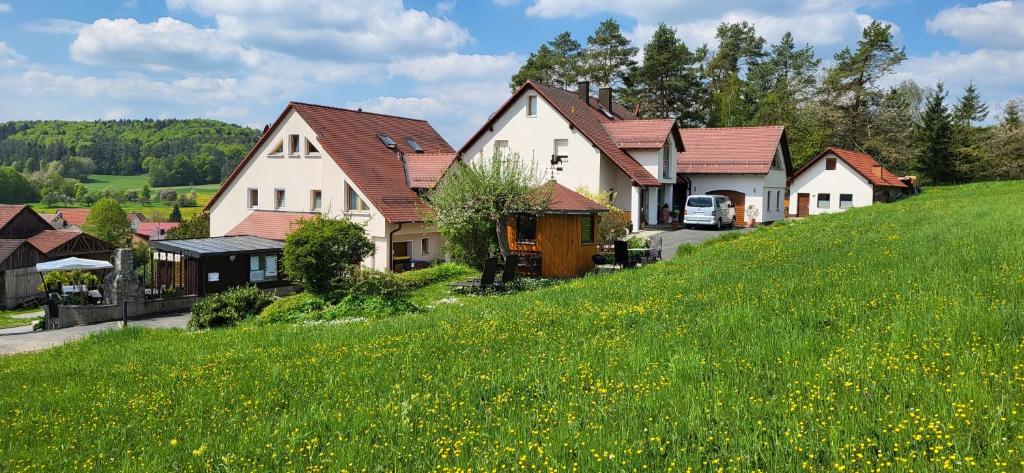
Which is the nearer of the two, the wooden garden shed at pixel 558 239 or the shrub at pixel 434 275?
the wooden garden shed at pixel 558 239

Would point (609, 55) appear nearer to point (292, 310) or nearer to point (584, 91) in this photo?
point (584, 91)

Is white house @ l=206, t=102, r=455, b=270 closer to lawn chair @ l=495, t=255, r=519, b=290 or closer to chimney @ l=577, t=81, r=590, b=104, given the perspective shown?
chimney @ l=577, t=81, r=590, b=104

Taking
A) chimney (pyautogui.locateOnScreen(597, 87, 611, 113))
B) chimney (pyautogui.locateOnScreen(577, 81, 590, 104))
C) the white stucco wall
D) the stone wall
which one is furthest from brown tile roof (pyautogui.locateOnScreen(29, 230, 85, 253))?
the white stucco wall

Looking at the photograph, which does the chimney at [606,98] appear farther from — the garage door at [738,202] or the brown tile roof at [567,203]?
the brown tile roof at [567,203]

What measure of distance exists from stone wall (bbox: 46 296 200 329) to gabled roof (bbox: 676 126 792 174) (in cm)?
2921

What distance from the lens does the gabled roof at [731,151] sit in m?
41.6

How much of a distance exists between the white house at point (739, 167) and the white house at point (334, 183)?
1548cm

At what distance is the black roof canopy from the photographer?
2919 centimetres

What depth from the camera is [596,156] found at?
121 ft

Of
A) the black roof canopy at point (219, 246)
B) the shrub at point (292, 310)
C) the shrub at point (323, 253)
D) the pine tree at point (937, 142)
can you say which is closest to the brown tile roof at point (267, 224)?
the black roof canopy at point (219, 246)

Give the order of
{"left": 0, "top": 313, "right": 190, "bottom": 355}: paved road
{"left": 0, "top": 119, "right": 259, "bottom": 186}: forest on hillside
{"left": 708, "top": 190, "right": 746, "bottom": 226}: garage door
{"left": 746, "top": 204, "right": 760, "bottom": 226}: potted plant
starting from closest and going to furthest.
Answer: {"left": 0, "top": 313, "right": 190, "bottom": 355}: paved road → {"left": 746, "top": 204, "right": 760, "bottom": 226}: potted plant → {"left": 708, "top": 190, "right": 746, "bottom": 226}: garage door → {"left": 0, "top": 119, "right": 259, "bottom": 186}: forest on hillside

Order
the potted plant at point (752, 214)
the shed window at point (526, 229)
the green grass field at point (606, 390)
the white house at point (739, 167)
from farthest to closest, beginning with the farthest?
the white house at point (739, 167)
the potted plant at point (752, 214)
the shed window at point (526, 229)
the green grass field at point (606, 390)

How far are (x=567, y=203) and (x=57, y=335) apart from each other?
17117 mm

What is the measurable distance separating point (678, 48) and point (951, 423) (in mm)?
61601
